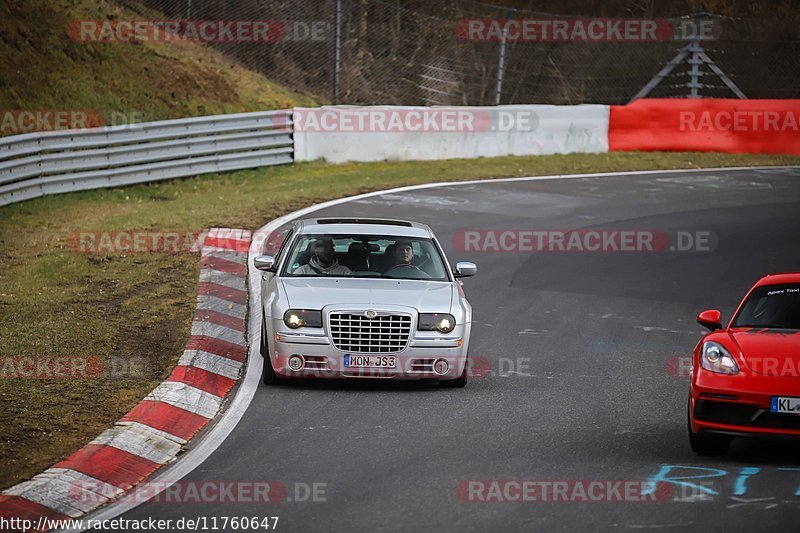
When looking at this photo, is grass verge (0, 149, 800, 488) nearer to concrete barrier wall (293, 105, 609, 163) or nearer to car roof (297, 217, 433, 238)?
concrete barrier wall (293, 105, 609, 163)

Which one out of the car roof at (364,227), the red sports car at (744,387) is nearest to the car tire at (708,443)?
the red sports car at (744,387)

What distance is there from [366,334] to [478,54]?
23.1 meters

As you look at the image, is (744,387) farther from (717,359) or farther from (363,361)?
(363,361)

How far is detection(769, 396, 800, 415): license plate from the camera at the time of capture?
8234mm

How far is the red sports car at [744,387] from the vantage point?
8281mm

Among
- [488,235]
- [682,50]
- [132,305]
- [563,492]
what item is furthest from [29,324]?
[682,50]

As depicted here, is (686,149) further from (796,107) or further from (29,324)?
(29,324)

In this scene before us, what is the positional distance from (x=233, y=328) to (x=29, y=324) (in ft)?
6.51

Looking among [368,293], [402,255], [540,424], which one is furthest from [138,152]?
[540,424]

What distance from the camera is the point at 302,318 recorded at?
34.6 ft

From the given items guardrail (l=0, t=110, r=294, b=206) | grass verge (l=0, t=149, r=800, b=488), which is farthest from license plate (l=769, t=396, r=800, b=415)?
guardrail (l=0, t=110, r=294, b=206)

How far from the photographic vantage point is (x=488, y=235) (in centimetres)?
1833

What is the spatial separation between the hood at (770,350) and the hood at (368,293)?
2738 millimetres

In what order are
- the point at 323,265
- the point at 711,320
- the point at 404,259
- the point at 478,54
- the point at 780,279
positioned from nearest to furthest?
the point at 711,320, the point at 780,279, the point at 323,265, the point at 404,259, the point at 478,54
